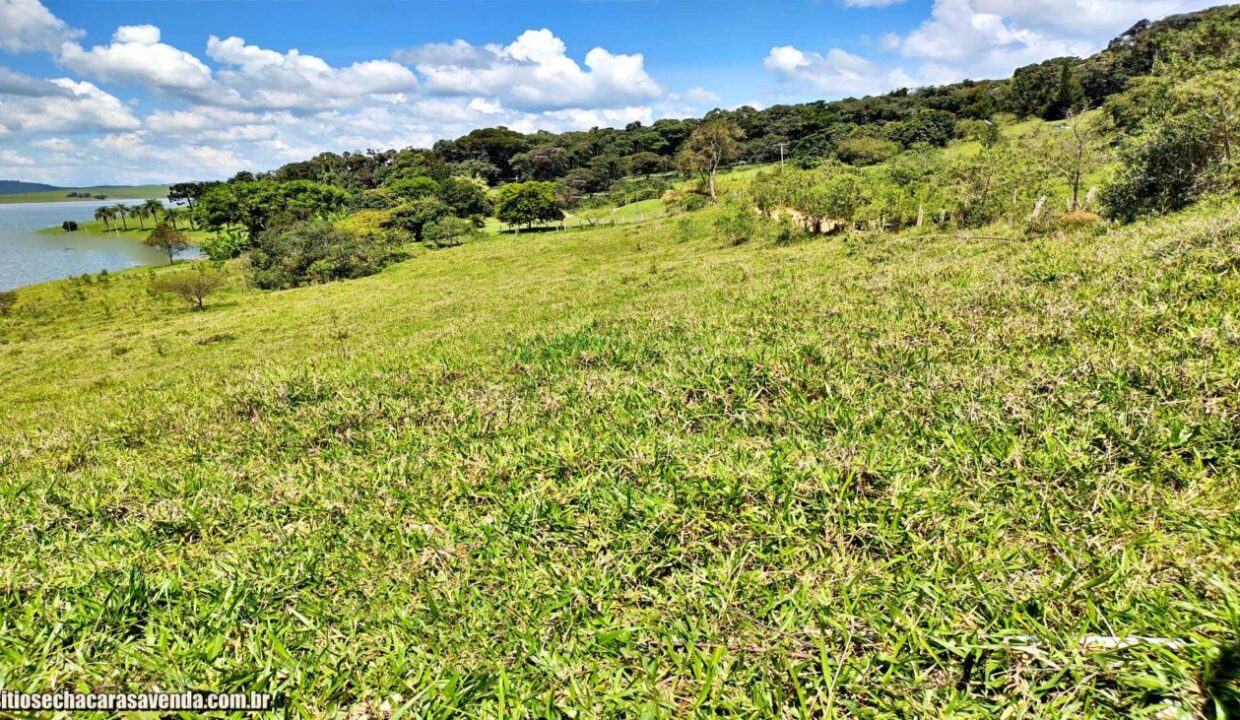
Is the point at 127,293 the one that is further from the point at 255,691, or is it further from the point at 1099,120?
the point at 1099,120

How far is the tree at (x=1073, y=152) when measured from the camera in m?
23.7

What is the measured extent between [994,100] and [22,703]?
125m

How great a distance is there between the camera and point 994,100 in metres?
94.6

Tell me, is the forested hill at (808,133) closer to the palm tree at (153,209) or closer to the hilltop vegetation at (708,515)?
the palm tree at (153,209)

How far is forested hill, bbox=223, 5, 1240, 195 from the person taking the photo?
8175cm

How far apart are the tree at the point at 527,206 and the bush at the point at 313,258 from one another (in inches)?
853

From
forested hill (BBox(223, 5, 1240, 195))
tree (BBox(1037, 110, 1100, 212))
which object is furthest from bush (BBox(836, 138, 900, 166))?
tree (BBox(1037, 110, 1100, 212))

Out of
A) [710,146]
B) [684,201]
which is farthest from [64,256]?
[710,146]

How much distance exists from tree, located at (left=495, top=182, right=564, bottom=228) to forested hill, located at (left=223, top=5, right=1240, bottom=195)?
1036 inches

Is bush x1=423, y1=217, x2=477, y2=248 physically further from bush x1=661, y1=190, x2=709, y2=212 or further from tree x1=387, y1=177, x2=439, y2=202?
bush x1=661, y1=190, x2=709, y2=212

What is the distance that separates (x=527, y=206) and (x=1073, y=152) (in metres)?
63.5

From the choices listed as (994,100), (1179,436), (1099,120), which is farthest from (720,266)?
(994,100)

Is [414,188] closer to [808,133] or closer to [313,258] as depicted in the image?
[313,258]

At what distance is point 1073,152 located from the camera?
2494cm
